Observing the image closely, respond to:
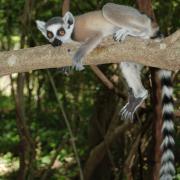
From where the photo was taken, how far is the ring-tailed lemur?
13.7ft

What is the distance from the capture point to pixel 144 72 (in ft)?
22.9

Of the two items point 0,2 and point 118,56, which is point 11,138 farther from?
point 118,56

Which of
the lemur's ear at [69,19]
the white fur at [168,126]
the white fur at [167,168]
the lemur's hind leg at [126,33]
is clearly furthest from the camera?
the lemur's ear at [69,19]

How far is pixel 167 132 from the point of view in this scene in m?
4.13

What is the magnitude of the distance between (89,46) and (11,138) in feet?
20.9

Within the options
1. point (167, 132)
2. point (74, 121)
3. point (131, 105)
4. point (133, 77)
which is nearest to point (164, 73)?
point (133, 77)

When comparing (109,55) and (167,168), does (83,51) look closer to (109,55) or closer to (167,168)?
(109,55)

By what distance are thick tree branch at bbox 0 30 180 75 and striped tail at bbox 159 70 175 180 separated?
87 centimetres

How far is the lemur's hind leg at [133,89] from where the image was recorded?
4.46 metres

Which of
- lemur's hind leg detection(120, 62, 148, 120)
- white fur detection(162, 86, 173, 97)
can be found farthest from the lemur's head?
white fur detection(162, 86, 173, 97)

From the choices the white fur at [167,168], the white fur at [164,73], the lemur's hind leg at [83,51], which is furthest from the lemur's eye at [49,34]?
the white fur at [167,168]

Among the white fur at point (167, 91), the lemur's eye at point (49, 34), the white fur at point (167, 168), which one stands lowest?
the white fur at point (167, 168)

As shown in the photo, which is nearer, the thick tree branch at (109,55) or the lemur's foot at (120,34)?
the thick tree branch at (109,55)

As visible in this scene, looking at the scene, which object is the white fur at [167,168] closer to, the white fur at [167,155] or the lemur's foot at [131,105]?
the white fur at [167,155]
